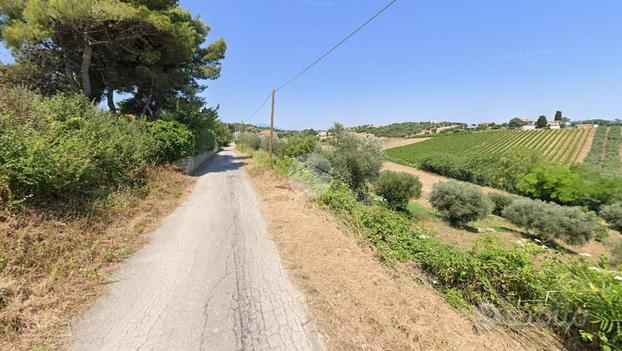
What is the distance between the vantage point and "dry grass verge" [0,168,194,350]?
8.38 feet

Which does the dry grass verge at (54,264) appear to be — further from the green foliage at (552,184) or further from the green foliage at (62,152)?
the green foliage at (552,184)

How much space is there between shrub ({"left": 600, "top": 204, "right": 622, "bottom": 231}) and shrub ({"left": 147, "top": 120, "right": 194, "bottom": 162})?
1575 inches

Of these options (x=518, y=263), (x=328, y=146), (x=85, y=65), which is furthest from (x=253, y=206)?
(x=85, y=65)

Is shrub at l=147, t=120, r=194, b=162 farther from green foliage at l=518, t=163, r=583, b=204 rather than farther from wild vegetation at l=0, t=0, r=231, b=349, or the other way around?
green foliage at l=518, t=163, r=583, b=204

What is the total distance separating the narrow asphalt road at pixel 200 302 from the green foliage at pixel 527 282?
2.29m

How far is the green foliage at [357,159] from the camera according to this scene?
47.4ft

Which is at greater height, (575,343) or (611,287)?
(611,287)

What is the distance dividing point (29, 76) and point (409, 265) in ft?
60.3

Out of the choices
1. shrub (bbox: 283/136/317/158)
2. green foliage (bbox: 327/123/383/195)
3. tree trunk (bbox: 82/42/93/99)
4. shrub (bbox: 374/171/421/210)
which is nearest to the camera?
tree trunk (bbox: 82/42/93/99)

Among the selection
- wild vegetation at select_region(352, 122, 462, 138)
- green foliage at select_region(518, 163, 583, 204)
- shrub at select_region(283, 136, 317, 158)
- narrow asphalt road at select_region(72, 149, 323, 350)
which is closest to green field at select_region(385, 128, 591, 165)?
green foliage at select_region(518, 163, 583, 204)

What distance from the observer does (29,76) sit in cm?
1182

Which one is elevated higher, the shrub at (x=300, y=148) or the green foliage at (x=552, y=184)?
the shrub at (x=300, y=148)

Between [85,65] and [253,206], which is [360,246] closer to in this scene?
[253,206]

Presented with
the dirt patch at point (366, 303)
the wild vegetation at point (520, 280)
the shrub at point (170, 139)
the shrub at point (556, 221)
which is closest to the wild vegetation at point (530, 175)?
the shrub at point (556, 221)
